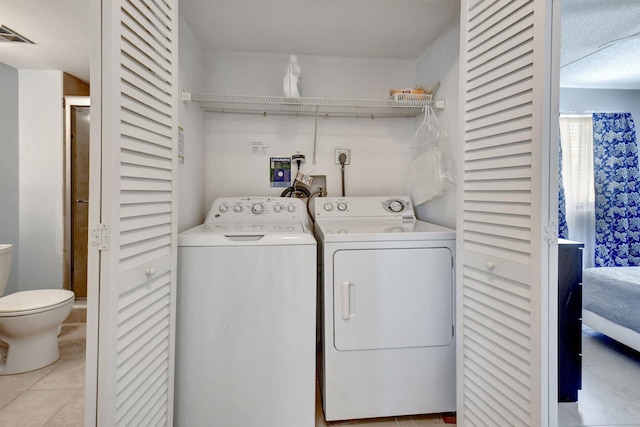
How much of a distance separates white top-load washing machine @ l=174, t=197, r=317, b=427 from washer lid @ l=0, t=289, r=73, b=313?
47.7 inches

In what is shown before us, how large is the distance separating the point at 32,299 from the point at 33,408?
0.69 m

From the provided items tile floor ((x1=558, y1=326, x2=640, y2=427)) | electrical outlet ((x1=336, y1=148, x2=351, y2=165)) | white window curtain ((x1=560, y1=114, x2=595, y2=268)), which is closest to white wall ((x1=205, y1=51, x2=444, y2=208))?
electrical outlet ((x1=336, y1=148, x2=351, y2=165))

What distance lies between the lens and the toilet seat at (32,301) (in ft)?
5.79

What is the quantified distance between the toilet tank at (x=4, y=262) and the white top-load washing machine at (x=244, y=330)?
138 cm

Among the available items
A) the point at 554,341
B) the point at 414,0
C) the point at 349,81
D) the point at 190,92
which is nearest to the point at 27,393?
the point at 190,92

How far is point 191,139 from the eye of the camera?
185cm

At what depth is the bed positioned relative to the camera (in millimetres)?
2064

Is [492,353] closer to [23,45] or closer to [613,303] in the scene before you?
[613,303]

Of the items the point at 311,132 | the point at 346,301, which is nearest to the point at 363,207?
the point at 311,132

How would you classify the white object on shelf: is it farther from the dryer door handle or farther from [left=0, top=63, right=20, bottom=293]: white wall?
[left=0, top=63, right=20, bottom=293]: white wall

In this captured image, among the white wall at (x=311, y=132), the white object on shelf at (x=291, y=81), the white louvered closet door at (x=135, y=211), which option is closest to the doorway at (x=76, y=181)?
the white wall at (x=311, y=132)

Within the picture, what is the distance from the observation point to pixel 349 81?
2242mm

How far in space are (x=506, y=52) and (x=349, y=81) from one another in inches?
52.9

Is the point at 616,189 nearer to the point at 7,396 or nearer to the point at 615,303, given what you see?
the point at 615,303
